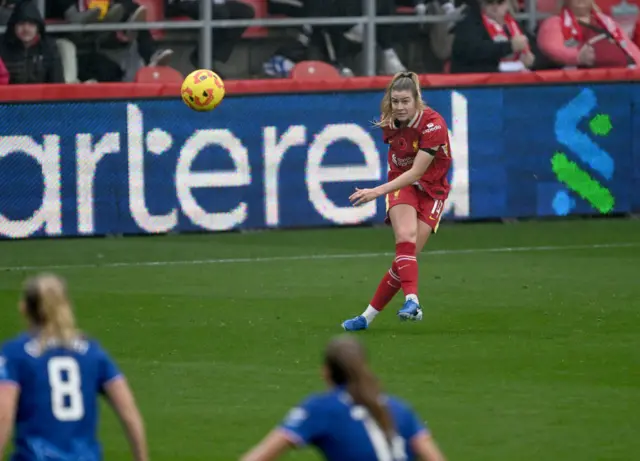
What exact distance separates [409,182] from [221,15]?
907 cm

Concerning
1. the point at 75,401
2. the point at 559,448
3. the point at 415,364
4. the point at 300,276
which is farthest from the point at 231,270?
the point at 75,401

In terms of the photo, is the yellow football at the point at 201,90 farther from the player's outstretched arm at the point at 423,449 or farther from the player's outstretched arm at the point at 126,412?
the player's outstretched arm at the point at 423,449

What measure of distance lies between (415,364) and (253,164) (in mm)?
7568

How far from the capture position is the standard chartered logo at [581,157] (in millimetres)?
19547

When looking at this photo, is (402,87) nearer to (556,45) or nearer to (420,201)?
(420,201)

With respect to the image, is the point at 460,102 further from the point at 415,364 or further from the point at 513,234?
the point at 415,364

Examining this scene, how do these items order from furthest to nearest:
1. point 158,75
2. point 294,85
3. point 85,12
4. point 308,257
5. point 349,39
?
1. point 349,39
2. point 85,12
3. point 158,75
4. point 294,85
5. point 308,257

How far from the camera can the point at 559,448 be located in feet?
29.0

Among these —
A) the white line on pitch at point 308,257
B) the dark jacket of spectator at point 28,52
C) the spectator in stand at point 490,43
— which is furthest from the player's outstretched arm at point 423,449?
the spectator in stand at point 490,43

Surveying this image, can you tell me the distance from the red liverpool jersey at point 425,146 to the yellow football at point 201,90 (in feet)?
13.7

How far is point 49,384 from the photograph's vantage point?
241 inches

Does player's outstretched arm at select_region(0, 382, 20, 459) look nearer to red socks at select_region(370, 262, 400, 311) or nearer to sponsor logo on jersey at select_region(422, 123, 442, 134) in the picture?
red socks at select_region(370, 262, 400, 311)

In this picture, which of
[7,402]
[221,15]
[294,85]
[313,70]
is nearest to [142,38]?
[221,15]

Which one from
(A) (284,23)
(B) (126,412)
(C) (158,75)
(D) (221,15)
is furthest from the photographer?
(A) (284,23)
